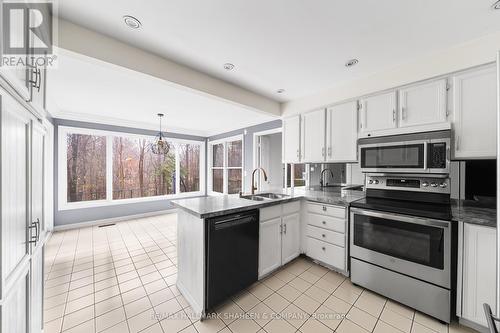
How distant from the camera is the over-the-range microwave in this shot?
6.70ft

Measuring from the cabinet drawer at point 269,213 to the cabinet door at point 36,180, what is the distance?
1787 millimetres

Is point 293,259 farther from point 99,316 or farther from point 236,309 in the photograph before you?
point 99,316

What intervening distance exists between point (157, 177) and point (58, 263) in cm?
313

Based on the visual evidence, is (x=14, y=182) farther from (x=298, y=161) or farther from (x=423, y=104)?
(x=423, y=104)

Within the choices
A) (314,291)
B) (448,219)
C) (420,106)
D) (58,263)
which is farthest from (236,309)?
(420,106)

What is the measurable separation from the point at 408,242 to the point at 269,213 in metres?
1.38

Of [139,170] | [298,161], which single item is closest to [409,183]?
[298,161]

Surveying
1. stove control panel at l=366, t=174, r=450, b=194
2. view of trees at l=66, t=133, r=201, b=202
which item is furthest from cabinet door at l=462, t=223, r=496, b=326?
view of trees at l=66, t=133, r=201, b=202

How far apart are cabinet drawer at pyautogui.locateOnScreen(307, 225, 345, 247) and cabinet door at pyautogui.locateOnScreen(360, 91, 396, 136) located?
1347 millimetres

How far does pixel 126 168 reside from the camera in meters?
5.24

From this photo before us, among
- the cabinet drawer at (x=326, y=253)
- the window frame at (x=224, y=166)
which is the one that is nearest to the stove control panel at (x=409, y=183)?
the cabinet drawer at (x=326, y=253)

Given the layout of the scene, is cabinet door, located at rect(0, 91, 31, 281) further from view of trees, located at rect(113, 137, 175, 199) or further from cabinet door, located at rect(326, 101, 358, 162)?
view of trees, located at rect(113, 137, 175, 199)

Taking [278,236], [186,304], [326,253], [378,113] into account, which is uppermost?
[378,113]

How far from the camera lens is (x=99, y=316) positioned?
1827 mm
